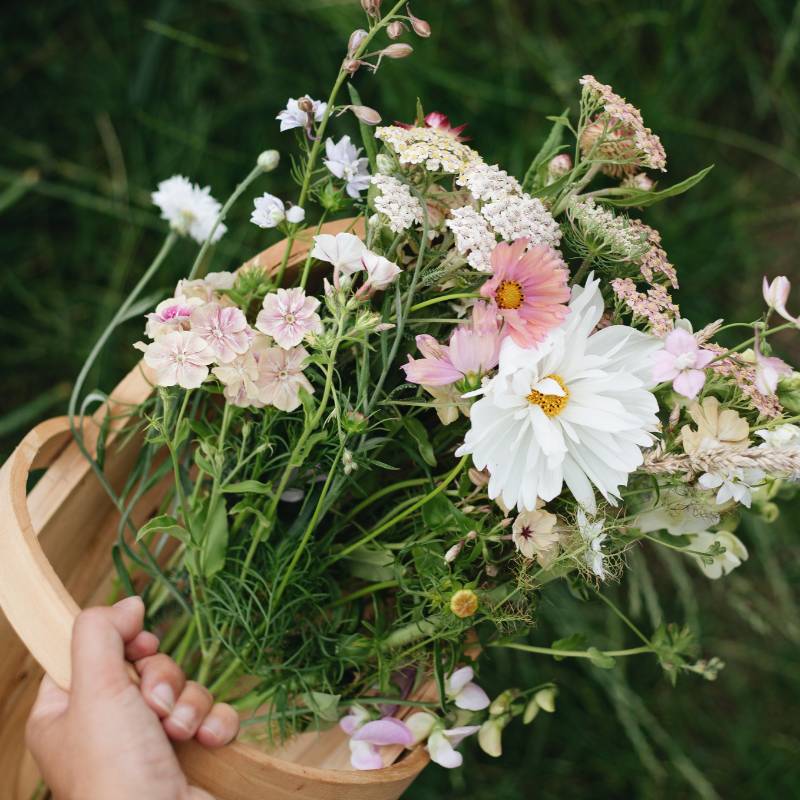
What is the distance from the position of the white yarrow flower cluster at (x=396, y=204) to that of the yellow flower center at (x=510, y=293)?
0.06 meters

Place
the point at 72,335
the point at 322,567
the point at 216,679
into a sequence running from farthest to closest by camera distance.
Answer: the point at 72,335
the point at 216,679
the point at 322,567

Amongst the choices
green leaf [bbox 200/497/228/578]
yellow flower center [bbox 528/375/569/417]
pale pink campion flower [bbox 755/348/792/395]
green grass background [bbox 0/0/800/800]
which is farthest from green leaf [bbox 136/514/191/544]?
green grass background [bbox 0/0/800/800]

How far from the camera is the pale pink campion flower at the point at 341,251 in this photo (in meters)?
0.51

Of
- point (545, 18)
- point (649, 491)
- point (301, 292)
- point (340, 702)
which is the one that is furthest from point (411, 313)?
point (545, 18)

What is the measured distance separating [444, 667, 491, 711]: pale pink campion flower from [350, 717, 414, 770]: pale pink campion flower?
0.04 metres

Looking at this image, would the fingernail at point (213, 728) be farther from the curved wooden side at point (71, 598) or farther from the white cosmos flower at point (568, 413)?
the white cosmos flower at point (568, 413)

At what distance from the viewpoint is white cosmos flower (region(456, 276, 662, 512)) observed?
466mm

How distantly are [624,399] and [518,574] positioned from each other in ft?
0.46

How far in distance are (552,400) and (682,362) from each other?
0.07 m

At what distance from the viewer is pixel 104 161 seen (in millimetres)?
1171

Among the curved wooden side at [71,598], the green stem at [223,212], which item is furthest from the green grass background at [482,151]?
the green stem at [223,212]

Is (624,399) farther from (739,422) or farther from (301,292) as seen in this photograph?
(301,292)

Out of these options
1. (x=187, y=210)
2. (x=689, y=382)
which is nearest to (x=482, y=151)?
(x=187, y=210)

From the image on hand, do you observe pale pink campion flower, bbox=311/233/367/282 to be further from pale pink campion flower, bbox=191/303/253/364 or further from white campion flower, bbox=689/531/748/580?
white campion flower, bbox=689/531/748/580
